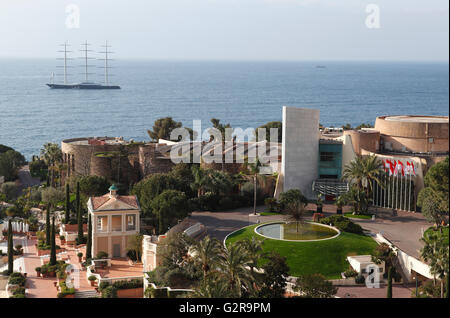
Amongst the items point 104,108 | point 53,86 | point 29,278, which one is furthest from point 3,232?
point 53,86

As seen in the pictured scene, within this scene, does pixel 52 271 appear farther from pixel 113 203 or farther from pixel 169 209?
pixel 169 209

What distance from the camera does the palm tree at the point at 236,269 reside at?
34.6 m

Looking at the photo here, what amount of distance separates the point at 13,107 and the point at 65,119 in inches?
465

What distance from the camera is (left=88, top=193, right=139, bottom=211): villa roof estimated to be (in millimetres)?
46156

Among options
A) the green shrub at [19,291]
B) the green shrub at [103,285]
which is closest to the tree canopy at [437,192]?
the green shrub at [103,285]

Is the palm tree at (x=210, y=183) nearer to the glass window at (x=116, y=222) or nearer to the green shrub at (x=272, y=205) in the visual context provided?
the green shrub at (x=272, y=205)

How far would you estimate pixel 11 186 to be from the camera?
63875 mm

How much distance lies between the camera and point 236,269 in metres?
35.0

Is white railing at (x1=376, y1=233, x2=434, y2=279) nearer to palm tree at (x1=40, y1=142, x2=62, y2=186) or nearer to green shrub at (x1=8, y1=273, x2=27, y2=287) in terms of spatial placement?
green shrub at (x1=8, y1=273, x2=27, y2=287)

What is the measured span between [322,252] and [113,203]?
51.7 ft

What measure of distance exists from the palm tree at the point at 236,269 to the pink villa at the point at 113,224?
40.2 ft

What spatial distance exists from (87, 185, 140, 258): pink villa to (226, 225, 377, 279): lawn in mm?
7628

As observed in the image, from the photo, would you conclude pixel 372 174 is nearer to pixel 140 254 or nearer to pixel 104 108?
pixel 140 254

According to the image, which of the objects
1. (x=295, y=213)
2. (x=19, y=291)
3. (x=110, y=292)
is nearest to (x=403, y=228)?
(x=295, y=213)
